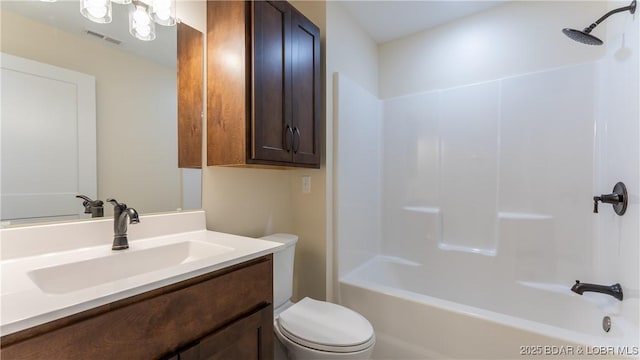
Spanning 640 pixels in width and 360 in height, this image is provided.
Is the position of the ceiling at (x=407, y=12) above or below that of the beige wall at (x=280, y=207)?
above

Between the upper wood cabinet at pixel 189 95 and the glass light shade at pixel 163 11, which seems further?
the upper wood cabinet at pixel 189 95

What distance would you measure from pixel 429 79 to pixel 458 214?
3.87ft

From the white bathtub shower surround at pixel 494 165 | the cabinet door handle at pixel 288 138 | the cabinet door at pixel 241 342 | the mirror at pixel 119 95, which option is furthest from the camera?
the white bathtub shower surround at pixel 494 165

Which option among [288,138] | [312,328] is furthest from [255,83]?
[312,328]

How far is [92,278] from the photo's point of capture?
86 centimetres

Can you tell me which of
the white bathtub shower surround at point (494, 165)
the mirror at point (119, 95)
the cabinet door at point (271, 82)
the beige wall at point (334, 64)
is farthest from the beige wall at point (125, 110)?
the white bathtub shower surround at point (494, 165)

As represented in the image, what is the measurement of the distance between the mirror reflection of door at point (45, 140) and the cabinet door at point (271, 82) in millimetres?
620

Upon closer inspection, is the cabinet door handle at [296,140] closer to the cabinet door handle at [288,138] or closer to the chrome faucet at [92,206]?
the cabinet door handle at [288,138]

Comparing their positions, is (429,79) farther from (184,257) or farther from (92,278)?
(92,278)

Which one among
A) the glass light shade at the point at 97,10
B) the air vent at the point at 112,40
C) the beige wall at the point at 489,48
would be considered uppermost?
the beige wall at the point at 489,48

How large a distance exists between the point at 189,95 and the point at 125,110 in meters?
0.30

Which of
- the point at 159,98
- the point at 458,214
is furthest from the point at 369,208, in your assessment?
the point at 159,98

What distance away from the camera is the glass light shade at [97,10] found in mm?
1013

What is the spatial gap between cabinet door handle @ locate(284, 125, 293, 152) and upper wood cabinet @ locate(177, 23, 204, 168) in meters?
0.43
